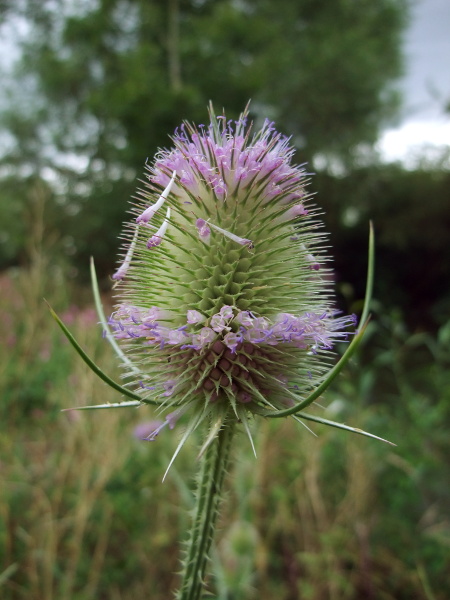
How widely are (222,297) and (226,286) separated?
3 centimetres

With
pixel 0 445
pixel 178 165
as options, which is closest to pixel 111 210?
pixel 0 445

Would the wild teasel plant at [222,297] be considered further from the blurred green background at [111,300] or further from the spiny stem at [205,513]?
the blurred green background at [111,300]

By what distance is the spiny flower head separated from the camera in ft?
3.79

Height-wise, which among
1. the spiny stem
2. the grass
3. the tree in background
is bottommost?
the grass

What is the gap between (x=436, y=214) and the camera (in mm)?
10578

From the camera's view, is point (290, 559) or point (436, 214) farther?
point (436, 214)

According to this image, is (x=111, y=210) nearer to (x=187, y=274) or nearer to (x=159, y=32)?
(x=159, y=32)

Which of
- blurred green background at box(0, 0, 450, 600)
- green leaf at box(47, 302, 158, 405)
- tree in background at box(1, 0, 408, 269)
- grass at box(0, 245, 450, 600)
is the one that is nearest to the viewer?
green leaf at box(47, 302, 158, 405)

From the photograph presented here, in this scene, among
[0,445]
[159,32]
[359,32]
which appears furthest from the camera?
[359,32]

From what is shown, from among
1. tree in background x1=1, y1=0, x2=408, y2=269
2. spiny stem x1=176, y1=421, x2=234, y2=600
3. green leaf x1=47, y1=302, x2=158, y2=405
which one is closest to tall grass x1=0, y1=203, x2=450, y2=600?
spiny stem x1=176, y1=421, x2=234, y2=600

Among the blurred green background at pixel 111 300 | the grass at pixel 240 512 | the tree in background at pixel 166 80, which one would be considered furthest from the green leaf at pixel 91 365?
the tree in background at pixel 166 80

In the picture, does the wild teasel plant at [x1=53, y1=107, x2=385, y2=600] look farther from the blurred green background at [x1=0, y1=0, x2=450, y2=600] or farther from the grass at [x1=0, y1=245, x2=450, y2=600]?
the grass at [x1=0, y1=245, x2=450, y2=600]

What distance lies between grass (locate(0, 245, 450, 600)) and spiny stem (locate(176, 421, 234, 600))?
0.97 m

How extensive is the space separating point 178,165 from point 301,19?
1559 cm
